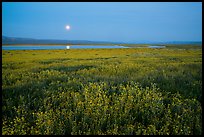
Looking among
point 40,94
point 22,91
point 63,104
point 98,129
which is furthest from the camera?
point 22,91

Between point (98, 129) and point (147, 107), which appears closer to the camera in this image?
point (98, 129)

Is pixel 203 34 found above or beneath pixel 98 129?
above

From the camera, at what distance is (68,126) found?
5133mm

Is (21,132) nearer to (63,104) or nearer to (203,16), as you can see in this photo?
(63,104)

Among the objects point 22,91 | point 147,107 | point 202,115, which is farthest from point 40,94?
point 202,115

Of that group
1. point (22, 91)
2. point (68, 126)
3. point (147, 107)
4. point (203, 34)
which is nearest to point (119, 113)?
point (147, 107)

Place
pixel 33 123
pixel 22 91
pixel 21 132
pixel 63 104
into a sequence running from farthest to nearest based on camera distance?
pixel 22 91
pixel 63 104
pixel 33 123
pixel 21 132

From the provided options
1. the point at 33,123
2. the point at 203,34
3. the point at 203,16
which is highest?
the point at 203,16

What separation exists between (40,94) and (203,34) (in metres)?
6.19

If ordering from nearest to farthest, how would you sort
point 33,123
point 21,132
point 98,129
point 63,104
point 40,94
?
point 21,132, point 98,129, point 33,123, point 63,104, point 40,94

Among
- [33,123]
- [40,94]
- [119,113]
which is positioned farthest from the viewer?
[40,94]

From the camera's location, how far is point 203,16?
4.88 m

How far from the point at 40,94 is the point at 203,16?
633 centimetres

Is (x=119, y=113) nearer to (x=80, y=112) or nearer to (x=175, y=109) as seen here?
(x=80, y=112)
